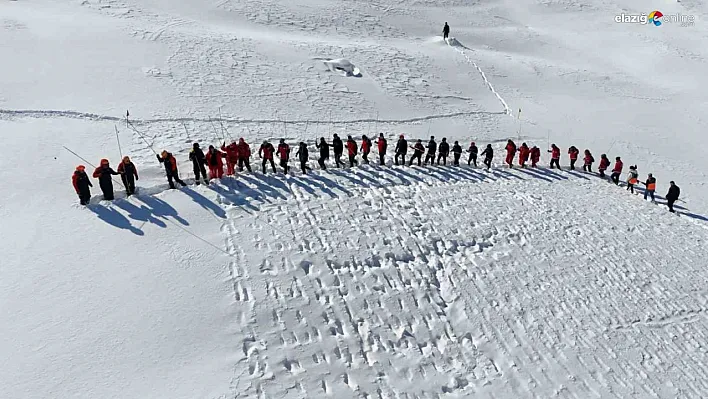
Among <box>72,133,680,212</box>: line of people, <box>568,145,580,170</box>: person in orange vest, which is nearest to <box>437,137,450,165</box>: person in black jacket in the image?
<box>72,133,680,212</box>: line of people

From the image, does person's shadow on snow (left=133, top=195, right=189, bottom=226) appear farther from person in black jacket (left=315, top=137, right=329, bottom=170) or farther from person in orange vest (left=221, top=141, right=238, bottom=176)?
person in black jacket (left=315, top=137, right=329, bottom=170)

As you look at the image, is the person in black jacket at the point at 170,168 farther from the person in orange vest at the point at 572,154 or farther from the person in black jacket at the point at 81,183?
the person in orange vest at the point at 572,154

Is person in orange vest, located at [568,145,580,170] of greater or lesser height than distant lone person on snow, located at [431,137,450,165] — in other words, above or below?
below

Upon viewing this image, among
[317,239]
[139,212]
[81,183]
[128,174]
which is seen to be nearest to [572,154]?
[317,239]

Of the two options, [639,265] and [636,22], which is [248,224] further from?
[636,22]

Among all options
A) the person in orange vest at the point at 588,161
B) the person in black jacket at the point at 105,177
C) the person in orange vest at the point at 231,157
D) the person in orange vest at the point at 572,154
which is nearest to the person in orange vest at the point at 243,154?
the person in orange vest at the point at 231,157

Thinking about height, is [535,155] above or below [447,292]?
above

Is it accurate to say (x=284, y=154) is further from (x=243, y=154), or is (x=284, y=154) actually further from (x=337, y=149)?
(x=337, y=149)
